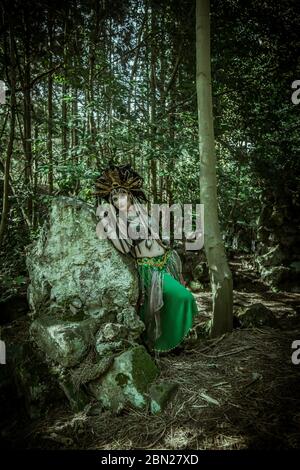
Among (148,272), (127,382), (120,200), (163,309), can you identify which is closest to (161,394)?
(127,382)

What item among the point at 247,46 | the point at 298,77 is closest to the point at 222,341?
the point at 298,77

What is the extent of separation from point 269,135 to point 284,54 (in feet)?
Result: 5.12

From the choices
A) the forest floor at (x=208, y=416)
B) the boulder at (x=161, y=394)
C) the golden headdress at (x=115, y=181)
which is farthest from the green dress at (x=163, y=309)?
the golden headdress at (x=115, y=181)

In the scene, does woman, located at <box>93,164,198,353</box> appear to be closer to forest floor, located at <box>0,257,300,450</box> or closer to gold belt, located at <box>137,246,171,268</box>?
gold belt, located at <box>137,246,171,268</box>

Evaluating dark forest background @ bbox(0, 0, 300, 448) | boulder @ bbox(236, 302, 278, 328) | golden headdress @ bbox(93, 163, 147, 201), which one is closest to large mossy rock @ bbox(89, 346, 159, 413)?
dark forest background @ bbox(0, 0, 300, 448)

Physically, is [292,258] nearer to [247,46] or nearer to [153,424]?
[247,46]

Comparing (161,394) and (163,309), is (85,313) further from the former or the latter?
(161,394)

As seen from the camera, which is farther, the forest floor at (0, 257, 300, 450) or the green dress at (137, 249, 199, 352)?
the green dress at (137, 249, 199, 352)

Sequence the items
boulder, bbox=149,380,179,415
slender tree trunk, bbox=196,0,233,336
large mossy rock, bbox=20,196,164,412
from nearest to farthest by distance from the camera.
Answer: boulder, bbox=149,380,179,415 → large mossy rock, bbox=20,196,164,412 → slender tree trunk, bbox=196,0,233,336

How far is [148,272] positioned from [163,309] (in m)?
0.39

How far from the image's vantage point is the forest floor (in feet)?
6.28

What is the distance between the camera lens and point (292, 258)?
7477mm

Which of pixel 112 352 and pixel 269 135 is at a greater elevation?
pixel 269 135

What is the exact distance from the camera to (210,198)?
3264 mm
